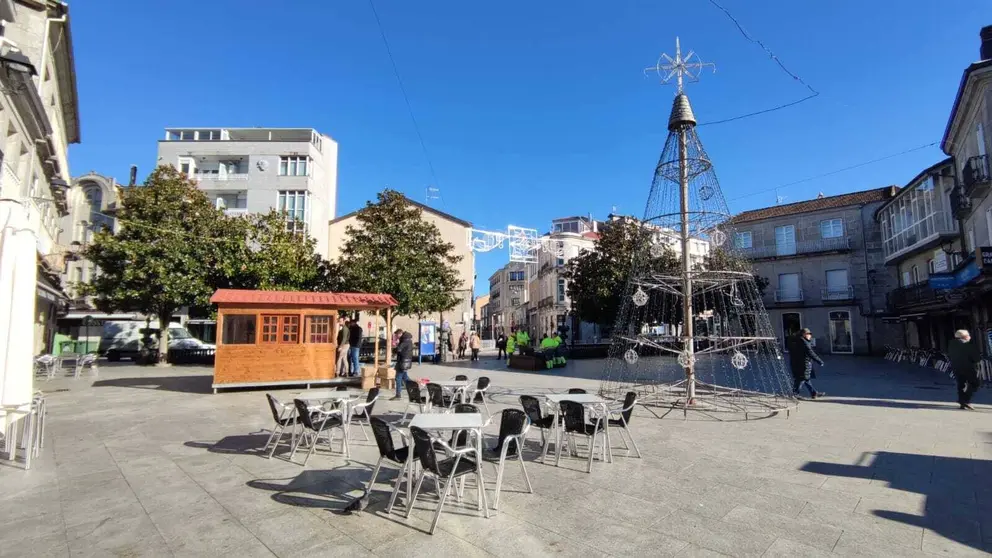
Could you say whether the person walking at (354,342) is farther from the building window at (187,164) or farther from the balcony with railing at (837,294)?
the building window at (187,164)

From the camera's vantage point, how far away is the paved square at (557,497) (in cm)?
370

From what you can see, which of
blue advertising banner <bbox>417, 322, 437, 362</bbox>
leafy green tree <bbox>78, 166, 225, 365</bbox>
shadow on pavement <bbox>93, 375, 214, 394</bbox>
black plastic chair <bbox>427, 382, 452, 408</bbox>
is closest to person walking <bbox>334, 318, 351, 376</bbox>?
shadow on pavement <bbox>93, 375, 214, 394</bbox>

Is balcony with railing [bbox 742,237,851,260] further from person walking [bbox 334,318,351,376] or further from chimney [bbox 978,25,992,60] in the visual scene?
person walking [bbox 334,318,351,376]

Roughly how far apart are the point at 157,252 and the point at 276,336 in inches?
359

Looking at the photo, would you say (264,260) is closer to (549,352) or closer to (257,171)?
(549,352)

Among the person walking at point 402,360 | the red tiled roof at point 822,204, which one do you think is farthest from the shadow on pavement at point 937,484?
the red tiled roof at point 822,204

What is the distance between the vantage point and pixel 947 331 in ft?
71.1

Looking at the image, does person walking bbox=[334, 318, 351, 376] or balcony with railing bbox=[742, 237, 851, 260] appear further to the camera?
balcony with railing bbox=[742, 237, 851, 260]

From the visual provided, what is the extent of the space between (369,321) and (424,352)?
9.63 m

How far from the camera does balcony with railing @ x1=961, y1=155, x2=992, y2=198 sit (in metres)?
14.6

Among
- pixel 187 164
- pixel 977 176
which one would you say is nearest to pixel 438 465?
pixel 977 176

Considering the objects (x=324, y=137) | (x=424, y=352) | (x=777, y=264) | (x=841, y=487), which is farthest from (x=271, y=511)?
(x=324, y=137)

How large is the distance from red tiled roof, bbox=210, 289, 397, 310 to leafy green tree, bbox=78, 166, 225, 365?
6849 mm

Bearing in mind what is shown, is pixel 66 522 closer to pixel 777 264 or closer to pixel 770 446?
pixel 770 446
